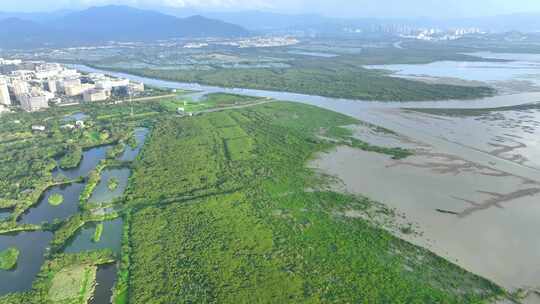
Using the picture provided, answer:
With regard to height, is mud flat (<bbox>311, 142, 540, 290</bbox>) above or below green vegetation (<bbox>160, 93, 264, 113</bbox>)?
below

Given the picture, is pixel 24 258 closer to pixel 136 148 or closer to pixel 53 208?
pixel 53 208

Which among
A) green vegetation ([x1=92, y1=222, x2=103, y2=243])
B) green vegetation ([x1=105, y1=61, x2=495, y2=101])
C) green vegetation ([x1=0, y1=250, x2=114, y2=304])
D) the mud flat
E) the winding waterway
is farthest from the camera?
green vegetation ([x1=105, y1=61, x2=495, y2=101])

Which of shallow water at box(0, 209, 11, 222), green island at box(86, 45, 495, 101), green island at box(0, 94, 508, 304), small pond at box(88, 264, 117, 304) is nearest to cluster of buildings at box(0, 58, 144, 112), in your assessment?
green island at box(86, 45, 495, 101)

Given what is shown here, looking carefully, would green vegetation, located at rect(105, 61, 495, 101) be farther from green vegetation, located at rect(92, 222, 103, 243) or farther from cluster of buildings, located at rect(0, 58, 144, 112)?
green vegetation, located at rect(92, 222, 103, 243)

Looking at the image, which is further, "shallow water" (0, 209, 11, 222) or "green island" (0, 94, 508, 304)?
"shallow water" (0, 209, 11, 222)

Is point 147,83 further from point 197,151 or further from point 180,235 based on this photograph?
point 180,235

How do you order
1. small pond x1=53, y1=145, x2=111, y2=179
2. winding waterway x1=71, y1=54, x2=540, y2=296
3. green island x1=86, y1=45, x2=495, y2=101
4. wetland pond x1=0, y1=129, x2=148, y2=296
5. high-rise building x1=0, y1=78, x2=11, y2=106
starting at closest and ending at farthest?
1. wetland pond x1=0, y1=129, x2=148, y2=296
2. winding waterway x1=71, y1=54, x2=540, y2=296
3. small pond x1=53, y1=145, x2=111, y2=179
4. high-rise building x1=0, y1=78, x2=11, y2=106
5. green island x1=86, y1=45, x2=495, y2=101
